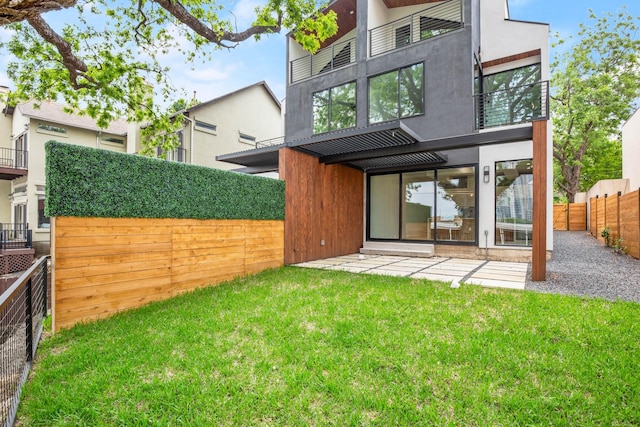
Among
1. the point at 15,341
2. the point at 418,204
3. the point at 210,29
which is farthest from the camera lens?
the point at 418,204

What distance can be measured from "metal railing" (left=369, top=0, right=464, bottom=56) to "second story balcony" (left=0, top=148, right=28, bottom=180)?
15.5 metres

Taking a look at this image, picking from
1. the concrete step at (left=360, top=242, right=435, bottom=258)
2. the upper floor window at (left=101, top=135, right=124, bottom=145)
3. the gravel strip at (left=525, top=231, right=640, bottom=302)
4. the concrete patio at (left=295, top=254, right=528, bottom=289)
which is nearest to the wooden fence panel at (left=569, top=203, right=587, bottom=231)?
the gravel strip at (left=525, top=231, right=640, bottom=302)

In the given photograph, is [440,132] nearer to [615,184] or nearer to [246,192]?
[246,192]

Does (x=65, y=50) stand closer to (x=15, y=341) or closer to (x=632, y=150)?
(x=15, y=341)

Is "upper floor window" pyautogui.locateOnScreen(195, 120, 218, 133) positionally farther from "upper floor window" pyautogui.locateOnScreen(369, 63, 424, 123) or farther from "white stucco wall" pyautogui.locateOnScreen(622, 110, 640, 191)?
"white stucco wall" pyautogui.locateOnScreen(622, 110, 640, 191)

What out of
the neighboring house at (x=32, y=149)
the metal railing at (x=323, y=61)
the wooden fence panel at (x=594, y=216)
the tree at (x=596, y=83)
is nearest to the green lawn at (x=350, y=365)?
the metal railing at (x=323, y=61)

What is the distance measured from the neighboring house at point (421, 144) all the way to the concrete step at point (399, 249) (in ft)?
0.15

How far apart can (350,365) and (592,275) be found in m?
5.85

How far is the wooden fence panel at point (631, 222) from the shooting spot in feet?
23.6

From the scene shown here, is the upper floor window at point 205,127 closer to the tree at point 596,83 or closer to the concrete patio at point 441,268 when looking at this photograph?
the concrete patio at point 441,268

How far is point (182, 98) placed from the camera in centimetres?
887

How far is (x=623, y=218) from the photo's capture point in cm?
827

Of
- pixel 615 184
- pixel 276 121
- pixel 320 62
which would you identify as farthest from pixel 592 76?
pixel 276 121

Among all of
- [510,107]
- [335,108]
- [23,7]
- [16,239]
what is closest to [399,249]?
[510,107]
